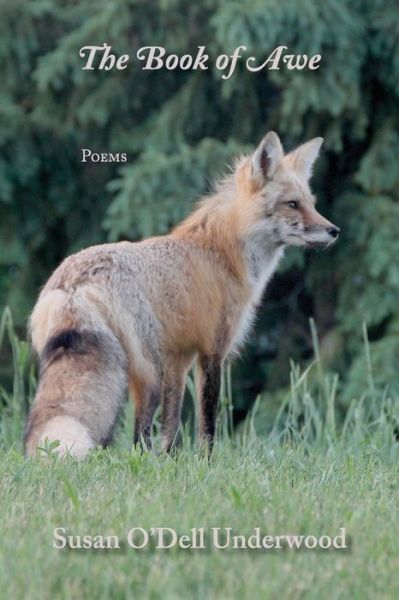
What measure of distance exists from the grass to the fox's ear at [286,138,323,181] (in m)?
1.93

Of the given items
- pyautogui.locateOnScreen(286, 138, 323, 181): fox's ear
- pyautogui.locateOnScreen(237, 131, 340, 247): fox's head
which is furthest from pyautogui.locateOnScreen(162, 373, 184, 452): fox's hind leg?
pyautogui.locateOnScreen(286, 138, 323, 181): fox's ear

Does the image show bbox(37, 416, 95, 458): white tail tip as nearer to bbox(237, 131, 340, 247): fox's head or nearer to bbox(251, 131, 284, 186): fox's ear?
bbox(237, 131, 340, 247): fox's head

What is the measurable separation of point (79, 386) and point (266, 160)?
2055mm

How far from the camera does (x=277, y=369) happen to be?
1341 centimetres

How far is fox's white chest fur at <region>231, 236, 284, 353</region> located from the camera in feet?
23.7

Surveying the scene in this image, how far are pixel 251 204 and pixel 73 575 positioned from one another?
3922 mm

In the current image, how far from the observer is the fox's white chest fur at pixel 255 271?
7.23 meters

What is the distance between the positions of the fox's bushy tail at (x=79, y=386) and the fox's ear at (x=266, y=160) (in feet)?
5.33

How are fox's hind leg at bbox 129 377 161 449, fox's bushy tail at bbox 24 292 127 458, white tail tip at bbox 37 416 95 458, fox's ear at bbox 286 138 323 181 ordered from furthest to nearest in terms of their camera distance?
1. fox's ear at bbox 286 138 323 181
2. fox's hind leg at bbox 129 377 161 449
3. fox's bushy tail at bbox 24 292 127 458
4. white tail tip at bbox 37 416 95 458

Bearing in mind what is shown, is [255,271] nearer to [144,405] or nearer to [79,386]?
[144,405]

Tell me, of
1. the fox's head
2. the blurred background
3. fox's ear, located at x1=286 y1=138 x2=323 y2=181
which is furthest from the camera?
the blurred background

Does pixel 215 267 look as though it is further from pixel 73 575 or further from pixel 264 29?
pixel 264 29

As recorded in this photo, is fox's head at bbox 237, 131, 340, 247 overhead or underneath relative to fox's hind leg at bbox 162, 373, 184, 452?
overhead

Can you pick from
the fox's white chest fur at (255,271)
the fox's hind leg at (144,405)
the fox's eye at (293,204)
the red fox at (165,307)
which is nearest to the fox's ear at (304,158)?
the red fox at (165,307)
